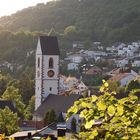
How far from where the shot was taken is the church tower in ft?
160

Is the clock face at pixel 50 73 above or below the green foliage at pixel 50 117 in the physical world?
above

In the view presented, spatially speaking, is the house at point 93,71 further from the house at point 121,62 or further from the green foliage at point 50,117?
the green foliage at point 50,117

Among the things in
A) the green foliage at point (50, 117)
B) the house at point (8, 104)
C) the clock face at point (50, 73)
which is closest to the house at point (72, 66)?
the house at point (8, 104)

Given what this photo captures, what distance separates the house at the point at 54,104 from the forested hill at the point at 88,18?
103503mm

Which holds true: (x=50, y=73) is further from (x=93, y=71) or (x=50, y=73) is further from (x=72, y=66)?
(x=72, y=66)

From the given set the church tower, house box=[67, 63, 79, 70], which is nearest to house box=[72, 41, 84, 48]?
house box=[67, 63, 79, 70]

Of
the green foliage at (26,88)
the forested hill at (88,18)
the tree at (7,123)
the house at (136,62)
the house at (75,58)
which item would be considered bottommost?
the tree at (7,123)

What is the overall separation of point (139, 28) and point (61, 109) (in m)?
110

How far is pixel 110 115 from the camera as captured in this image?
599 centimetres

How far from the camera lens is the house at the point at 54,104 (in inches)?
1793

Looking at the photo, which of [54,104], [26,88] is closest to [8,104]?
[54,104]

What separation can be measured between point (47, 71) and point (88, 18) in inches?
4784

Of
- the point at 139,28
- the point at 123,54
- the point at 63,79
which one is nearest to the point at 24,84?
the point at 63,79

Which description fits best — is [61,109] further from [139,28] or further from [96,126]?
[139,28]
